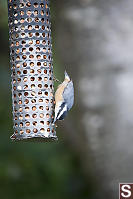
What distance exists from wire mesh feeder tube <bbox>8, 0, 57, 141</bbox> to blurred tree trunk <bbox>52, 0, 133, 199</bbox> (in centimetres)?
190

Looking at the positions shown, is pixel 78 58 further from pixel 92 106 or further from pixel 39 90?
pixel 39 90

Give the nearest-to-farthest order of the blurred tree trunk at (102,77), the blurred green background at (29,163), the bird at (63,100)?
the bird at (63,100), the blurred tree trunk at (102,77), the blurred green background at (29,163)

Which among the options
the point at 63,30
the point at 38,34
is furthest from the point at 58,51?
the point at 38,34

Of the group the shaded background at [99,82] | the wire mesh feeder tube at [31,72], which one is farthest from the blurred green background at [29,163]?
the wire mesh feeder tube at [31,72]

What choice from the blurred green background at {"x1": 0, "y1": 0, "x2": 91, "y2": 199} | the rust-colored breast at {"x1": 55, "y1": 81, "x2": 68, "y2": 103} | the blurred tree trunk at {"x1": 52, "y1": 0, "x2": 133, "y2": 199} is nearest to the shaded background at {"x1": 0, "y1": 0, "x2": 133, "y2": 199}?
the blurred tree trunk at {"x1": 52, "y1": 0, "x2": 133, "y2": 199}

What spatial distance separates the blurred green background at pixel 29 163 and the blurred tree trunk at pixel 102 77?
0.64 meters

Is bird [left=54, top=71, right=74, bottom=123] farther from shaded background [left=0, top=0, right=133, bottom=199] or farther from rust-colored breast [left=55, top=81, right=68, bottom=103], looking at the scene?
shaded background [left=0, top=0, right=133, bottom=199]

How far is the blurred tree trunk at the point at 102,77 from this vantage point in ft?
24.2

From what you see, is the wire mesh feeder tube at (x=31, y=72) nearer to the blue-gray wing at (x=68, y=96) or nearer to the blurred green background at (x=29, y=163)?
the blue-gray wing at (x=68, y=96)

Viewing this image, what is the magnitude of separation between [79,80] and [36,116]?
214cm

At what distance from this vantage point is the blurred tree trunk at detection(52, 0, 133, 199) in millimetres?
7363

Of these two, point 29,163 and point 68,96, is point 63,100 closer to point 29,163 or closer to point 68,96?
point 68,96

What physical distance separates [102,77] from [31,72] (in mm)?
2072

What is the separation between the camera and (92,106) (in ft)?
24.6
